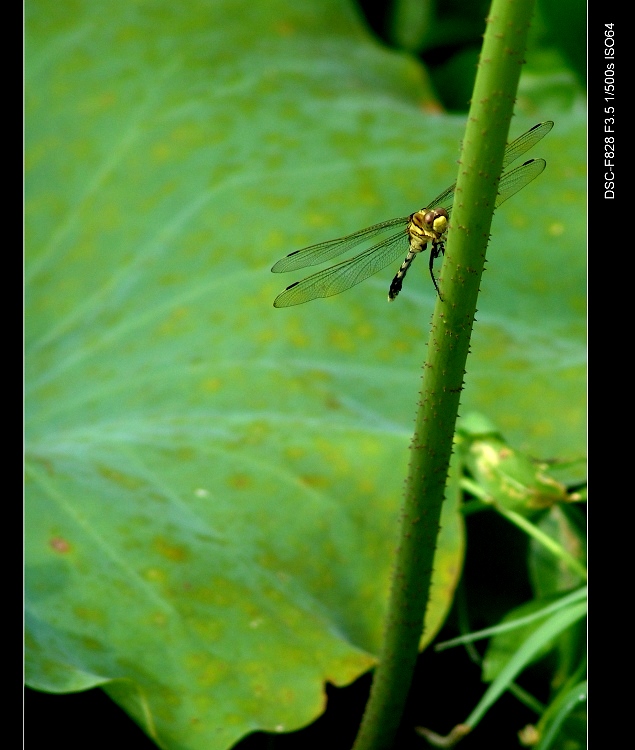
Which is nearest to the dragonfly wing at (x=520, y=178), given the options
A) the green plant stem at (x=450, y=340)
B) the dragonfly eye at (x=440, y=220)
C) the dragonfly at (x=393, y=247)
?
the dragonfly at (x=393, y=247)

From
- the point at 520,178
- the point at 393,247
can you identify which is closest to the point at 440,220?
the point at 520,178

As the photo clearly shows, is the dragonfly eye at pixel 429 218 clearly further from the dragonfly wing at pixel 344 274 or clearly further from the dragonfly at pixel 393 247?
the dragonfly wing at pixel 344 274

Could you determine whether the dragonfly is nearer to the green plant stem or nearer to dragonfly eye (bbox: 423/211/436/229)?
dragonfly eye (bbox: 423/211/436/229)

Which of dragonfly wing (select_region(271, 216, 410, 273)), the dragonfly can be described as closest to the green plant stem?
the dragonfly

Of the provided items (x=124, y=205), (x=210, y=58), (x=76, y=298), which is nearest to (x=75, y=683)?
(x=76, y=298)
